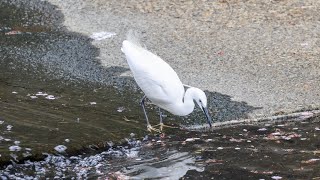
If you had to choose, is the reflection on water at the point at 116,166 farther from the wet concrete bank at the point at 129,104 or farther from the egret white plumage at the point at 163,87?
the egret white plumage at the point at 163,87

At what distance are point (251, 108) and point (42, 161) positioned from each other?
9.06 feet

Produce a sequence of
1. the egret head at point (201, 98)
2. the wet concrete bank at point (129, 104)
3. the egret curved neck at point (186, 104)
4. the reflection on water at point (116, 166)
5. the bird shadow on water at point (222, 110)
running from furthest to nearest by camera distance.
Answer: the bird shadow on water at point (222, 110)
the egret curved neck at point (186, 104)
the egret head at point (201, 98)
the wet concrete bank at point (129, 104)
the reflection on water at point (116, 166)

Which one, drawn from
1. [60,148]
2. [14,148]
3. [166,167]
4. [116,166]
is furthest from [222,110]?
[14,148]

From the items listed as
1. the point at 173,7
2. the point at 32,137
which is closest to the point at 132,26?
the point at 173,7

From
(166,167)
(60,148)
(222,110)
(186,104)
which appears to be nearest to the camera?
(166,167)

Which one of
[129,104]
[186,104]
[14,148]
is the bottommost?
[14,148]

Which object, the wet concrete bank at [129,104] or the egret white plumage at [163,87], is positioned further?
the egret white plumage at [163,87]

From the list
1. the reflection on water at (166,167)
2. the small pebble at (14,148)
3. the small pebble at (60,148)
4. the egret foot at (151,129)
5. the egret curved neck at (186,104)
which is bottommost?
the reflection on water at (166,167)

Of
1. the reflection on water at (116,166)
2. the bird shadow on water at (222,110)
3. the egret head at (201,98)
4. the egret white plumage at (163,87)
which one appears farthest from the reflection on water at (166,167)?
the bird shadow on water at (222,110)

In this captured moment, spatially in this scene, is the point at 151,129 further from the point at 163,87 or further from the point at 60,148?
the point at 60,148

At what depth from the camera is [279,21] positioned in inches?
433

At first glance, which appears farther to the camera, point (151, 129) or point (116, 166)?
point (151, 129)

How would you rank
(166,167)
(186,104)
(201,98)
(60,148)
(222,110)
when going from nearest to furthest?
1. (166,167)
2. (60,148)
3. (201,98)
4. (186,104)
5. (222,110)

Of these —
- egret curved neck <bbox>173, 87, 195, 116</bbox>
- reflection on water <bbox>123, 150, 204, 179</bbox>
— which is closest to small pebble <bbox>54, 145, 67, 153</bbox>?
reflection on water <bbox>123, 150, 204, 179</bbox>
